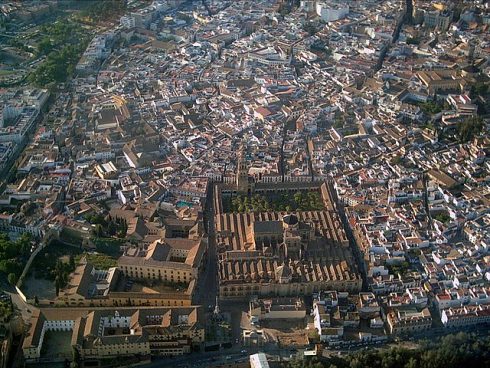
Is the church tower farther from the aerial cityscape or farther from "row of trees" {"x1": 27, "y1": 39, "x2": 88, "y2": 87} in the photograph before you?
"row of trees" {"x1": 27, "y1": 39, "x2": 88, "y2": 87}

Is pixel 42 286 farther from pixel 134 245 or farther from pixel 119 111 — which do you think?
pixel 119 111

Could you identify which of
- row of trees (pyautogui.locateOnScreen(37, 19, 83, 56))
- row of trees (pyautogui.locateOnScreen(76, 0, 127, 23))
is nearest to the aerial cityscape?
row of trees (pyautogui.locateOnScreen(37, 19, 83, 56))

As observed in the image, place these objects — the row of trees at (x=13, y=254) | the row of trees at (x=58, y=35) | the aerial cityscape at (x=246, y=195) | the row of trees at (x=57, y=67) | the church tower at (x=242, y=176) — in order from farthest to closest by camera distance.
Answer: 1. the row of trees at (x=58, y=35)
2. the row of trees at (x=57, y=67)
3. the church tower at (x=242, y=176)
4. the row of trees at (x=13, y=254)
5. the aerial cityscape at (x=246, y=195)

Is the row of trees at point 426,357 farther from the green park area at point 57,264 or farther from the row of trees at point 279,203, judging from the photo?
the green park area at point 57,264

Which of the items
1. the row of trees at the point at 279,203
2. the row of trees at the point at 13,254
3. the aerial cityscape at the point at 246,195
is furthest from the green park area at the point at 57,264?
the row of trees at the point at 279,203

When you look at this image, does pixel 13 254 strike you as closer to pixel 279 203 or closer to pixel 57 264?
pixel 57 264

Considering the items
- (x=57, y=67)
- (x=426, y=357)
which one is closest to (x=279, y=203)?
(x=426, y=357)
